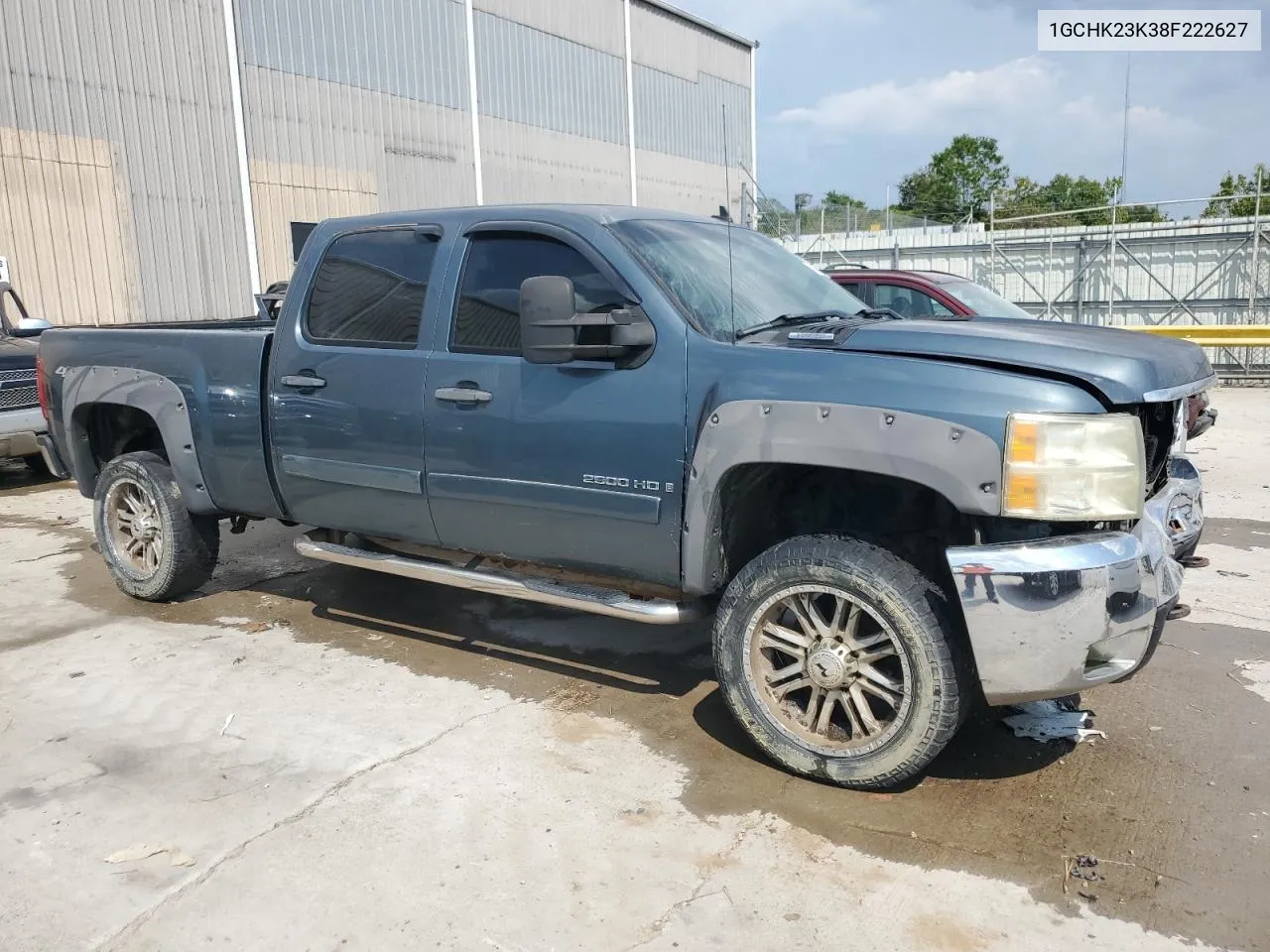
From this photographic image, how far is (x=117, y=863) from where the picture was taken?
10.2 feet

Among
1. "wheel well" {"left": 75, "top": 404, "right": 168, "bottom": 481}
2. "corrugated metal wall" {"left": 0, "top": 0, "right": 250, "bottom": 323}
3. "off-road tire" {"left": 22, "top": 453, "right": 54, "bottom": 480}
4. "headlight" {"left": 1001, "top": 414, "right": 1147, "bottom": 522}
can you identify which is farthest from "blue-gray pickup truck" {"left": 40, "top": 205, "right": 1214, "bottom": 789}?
"corrugated metal wall" {"left": 0, "top": 0, "right": 250, "bottom": 323}

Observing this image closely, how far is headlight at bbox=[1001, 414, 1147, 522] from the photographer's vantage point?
9.84 ft

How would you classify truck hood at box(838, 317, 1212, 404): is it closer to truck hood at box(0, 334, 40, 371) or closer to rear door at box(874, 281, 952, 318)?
rear door at box(874, 281, 952, 318)

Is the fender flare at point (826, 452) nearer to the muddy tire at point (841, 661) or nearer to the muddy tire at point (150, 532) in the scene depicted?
the muddy tire at point (841, 661)

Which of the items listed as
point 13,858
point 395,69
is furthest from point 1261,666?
point 395,69

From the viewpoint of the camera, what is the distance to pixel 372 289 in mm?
4602

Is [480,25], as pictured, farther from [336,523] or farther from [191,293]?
[336,523]

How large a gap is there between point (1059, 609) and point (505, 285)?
244 centimetres

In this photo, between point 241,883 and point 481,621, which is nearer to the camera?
point 241,883

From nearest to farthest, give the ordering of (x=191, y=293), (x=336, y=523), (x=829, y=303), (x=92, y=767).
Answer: (x=92, y=767)
(x=829, y=303)
(x=336, y=523)
(x=191, y=293)

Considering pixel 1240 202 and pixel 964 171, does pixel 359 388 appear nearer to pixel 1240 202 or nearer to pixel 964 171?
pixel 1240 202

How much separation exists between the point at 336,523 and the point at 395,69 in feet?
53.6

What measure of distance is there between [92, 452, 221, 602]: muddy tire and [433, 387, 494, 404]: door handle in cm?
210

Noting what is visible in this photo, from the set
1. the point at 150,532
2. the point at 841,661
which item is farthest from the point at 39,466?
the point at 841,661
